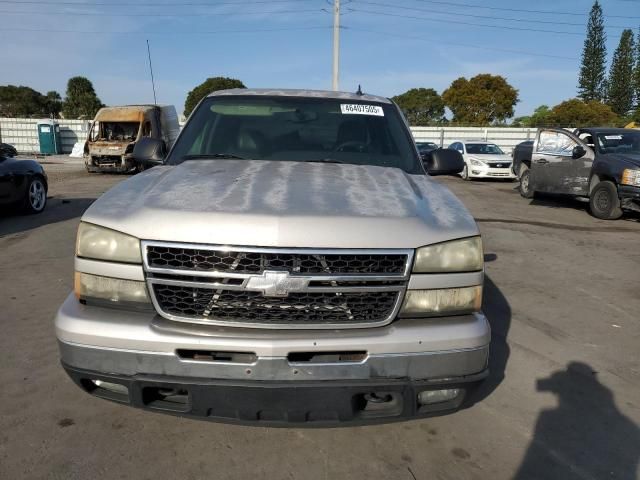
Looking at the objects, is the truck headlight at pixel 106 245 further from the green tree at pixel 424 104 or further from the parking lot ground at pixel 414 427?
the green tree at pixel 424 104

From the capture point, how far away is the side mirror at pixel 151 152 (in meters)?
3.92

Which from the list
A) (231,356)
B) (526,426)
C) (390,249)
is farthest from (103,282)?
(526,426)

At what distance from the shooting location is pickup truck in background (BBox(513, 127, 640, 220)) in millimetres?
10242

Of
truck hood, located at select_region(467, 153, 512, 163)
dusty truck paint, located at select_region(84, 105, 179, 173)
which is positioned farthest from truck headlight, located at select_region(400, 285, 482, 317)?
dusty truck paint, located at select_region(84, 105, 179, 173)

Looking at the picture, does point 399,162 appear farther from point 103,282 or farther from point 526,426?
point 103,282

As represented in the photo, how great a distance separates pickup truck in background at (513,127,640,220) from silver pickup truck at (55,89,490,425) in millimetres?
9236

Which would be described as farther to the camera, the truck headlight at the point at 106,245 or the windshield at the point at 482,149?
the windshield at the point at 482,149

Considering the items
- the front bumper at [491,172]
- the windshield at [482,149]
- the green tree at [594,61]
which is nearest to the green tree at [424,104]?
the green tree at [594,61]

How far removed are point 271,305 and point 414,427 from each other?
124cm

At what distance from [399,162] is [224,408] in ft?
7.02

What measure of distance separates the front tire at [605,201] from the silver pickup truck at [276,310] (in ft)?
30.7

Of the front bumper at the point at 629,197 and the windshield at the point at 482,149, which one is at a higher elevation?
the windshield at the point at 482,149

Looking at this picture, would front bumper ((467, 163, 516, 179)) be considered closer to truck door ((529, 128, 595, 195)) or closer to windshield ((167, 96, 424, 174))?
truck door ((529, 128, 595, 195))

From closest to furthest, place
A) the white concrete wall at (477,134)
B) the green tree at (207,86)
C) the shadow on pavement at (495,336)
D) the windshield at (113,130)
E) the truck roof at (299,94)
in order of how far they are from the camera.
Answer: the shadow on pavement at (495,336) → the truck roof at (299,94) → the windshield at (113,130) → the white concrete wall at (477,134) → the green tree at (207,86)
